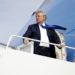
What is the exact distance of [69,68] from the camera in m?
8.59

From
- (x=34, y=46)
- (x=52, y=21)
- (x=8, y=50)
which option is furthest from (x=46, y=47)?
(x=52, y=21)

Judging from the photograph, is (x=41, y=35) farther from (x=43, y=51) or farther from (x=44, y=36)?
(x=43, y=51)

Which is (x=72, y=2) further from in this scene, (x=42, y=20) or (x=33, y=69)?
(x=33, y=69)

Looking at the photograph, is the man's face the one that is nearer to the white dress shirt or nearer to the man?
the man

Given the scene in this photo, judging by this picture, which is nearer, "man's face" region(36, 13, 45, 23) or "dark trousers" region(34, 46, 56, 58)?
"dark trousers" region(34, 46, 56, 58)

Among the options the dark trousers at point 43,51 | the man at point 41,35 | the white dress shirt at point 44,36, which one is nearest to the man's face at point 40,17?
the man at point 41,35

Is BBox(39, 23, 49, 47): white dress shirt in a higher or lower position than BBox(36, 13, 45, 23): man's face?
lower

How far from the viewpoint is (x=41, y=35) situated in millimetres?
8883

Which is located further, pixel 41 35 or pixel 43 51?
pixel 41 35

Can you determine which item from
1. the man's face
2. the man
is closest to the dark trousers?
the man

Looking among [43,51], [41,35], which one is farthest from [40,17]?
[43,51]

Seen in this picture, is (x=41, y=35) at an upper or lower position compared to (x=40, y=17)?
lower

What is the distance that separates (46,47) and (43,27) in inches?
16.9

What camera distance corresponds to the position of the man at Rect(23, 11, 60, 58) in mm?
8781
